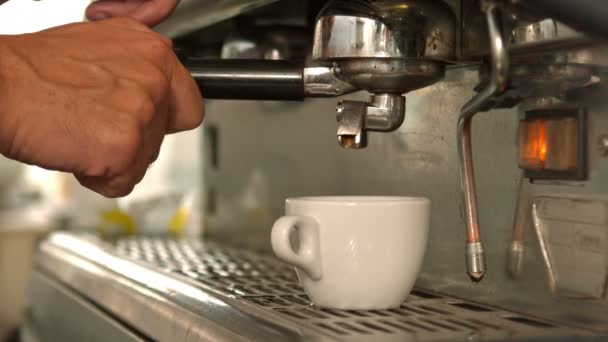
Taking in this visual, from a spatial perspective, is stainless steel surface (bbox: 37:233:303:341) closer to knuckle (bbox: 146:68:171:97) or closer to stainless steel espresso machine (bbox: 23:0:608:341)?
stainless steel espresso machine (bbox: 23:0:608:341)

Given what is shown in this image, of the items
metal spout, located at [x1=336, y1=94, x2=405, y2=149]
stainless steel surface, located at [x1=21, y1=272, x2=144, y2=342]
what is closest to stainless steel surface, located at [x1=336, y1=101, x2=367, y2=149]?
metal spout, located at [x1=336, y1=94, x2=405, y2=149]

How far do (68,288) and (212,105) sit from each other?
0.38 meters

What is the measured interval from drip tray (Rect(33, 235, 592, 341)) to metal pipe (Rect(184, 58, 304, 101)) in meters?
0.14

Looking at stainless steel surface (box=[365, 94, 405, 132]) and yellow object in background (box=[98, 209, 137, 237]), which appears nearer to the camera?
stainless steel surface (box=[365, 94, 405, 132])

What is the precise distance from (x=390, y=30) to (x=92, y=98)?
19 cm

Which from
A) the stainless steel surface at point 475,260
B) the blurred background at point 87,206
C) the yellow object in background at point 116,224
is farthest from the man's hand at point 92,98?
the yellow object in background at point 116,224

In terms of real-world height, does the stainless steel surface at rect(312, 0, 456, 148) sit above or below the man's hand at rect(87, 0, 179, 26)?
below

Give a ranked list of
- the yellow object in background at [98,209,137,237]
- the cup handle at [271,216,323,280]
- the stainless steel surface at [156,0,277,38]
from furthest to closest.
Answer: the yellow object in background at [98,209,137,237] → the stainless steel surface at [156,0,277,38] → the cup handle at [271,216,323,280]

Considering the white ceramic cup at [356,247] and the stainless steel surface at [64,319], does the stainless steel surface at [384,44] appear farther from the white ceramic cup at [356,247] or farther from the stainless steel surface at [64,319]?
the stainless steel surface at [64,319]

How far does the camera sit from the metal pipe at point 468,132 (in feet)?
1.57

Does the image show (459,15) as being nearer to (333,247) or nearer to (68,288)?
(333,247)

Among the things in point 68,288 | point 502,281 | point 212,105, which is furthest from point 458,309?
point 212,105

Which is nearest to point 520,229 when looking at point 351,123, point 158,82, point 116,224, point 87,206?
point 351,123

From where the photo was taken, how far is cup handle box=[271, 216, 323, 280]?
54 cm
